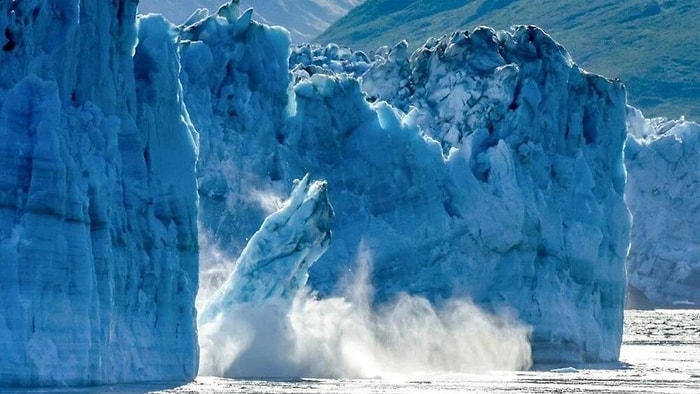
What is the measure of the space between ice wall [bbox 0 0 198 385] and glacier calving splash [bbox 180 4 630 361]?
10038 millimetres

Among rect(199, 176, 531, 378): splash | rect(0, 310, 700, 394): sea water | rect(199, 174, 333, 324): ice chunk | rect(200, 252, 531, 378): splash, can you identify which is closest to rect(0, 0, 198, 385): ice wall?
rect(0, 310, 700, 394): sea water

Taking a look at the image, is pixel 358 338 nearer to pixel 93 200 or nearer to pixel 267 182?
pixel 267 182

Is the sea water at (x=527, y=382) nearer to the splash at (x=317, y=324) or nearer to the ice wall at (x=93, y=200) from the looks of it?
the ice wall at (x=93, y=200)

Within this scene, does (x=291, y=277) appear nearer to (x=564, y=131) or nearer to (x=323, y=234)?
(x=323, y=234)

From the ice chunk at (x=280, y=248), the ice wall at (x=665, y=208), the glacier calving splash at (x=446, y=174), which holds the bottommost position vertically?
the ice chunk at (x=280, y=248)

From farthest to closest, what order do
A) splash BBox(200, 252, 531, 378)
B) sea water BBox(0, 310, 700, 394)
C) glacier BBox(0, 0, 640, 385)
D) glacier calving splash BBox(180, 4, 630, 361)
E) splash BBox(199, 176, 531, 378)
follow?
1. glacier calving splash BBox(180, 4, 630, 361)
2. splash BBox(200, 252, 531, 378)
3. splash BBox(199, 176, 531, 378)
4. sea water BBox(0, 310, 700, 394)
5. glacier BBox(0, 0, 640, 385)

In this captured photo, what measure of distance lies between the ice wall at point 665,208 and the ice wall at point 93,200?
61125mm

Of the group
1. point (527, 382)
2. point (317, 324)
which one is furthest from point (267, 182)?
point (527, 382)

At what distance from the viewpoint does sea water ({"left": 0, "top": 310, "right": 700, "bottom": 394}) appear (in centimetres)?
3897

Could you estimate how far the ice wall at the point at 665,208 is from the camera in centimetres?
10100

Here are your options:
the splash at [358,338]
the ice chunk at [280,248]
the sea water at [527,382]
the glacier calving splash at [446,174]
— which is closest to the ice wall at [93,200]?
the sea water at [527,382]

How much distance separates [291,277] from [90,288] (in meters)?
8.60

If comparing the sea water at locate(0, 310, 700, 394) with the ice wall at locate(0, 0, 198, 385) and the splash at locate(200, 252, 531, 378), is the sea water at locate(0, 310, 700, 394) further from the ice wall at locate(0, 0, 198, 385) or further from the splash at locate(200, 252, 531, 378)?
the splash at locate(200, 252, 531, 378)

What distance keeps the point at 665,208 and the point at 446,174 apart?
163 feet
